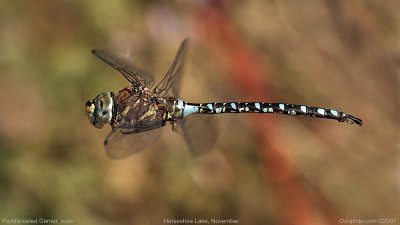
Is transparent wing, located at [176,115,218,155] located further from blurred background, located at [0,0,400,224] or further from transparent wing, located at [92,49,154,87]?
blurred background, located at [0,0,400,224]

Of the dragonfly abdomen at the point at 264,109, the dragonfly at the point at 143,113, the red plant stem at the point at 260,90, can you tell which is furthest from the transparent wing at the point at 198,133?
the red plant stem at the point at 260,90

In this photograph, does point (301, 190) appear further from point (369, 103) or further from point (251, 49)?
point (251, 49)

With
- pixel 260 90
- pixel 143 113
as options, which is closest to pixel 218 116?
pixel 260 90

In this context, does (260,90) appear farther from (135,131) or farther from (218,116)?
(135,131)

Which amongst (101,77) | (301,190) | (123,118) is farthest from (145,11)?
(301,190)

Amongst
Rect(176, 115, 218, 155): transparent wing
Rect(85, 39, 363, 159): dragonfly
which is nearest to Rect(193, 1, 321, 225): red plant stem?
Rect(85, 39, 363, 159): dragonfly
